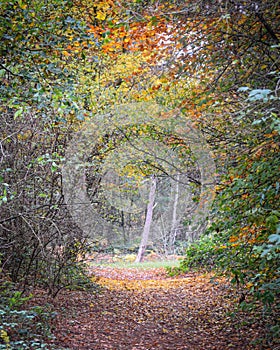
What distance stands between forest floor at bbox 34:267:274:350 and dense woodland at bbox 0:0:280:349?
425 millimetres

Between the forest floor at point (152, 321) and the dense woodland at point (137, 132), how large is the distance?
425 mm

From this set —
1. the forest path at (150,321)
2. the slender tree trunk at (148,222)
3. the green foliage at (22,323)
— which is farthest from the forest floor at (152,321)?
the slender tree trunk at (148,222)

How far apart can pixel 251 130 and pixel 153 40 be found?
290cm

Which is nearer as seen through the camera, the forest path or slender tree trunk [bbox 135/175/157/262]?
the forest path

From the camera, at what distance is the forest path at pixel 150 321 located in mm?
5305

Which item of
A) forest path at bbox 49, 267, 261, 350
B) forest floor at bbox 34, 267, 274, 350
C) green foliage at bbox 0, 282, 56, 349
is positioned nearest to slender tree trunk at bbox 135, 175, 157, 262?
forest path at bbox 49, 267, 261, 350

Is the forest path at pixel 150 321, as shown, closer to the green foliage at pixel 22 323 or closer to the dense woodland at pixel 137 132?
the green foliage at pixel 22 323

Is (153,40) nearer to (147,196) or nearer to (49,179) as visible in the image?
(49,179)

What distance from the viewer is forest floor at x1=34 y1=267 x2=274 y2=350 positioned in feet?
17.3

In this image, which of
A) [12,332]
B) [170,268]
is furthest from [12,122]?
[170,268]

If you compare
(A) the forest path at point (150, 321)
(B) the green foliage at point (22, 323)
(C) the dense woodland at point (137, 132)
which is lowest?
(A) the forest path at point (150, 321)

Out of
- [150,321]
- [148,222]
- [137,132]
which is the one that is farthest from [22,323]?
[148,222]

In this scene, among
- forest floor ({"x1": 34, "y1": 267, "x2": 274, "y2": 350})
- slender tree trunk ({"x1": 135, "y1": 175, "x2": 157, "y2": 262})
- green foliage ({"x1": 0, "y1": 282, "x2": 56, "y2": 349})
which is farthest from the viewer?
slender tree trunk ({"x1": 135, "y1": 175, "x2": 157, "y2": 262})

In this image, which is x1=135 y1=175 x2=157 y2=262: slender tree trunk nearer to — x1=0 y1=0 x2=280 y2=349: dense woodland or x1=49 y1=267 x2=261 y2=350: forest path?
x1=49 y1=267 x2=261 y2=350: forest path
